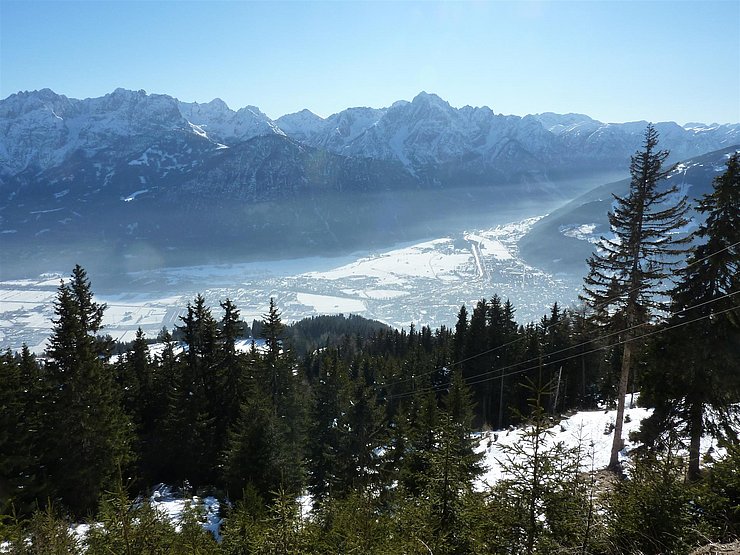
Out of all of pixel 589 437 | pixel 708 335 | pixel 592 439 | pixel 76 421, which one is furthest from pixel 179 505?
pixel 708 335

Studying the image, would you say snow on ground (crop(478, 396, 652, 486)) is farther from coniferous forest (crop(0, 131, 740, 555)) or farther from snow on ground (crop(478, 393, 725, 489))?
coniferous forest (crop(0, 131, 740, 555))

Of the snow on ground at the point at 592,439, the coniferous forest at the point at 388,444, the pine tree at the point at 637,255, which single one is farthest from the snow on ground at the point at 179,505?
the pine tree at the point at 637,255

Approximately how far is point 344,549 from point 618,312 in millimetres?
16536

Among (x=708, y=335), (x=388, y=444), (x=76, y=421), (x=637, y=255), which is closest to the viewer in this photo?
(x=708, y=335)

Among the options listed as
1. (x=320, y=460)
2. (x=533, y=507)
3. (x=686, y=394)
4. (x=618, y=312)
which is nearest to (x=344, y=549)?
(x=533, y=507)

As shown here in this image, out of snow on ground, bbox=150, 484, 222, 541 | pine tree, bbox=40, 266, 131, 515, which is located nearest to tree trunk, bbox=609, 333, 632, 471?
snow on ground, bbox=150, 484, 222, 541

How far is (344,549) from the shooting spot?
845 cm

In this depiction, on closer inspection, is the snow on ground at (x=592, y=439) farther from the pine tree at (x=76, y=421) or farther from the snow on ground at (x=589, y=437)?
the pine tree at (x=76, y=421)

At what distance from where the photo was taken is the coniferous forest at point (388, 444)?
288 inches

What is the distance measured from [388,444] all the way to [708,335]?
15191mm

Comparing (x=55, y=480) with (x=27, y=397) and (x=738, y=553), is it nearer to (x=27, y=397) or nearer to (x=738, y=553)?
(x=27, y=397)

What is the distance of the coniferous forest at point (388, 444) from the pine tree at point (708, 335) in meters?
0.06

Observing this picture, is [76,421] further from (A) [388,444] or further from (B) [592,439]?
(B) [592,439]

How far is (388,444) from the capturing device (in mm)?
22406
